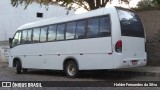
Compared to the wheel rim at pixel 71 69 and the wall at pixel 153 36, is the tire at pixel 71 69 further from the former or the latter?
the wall at pixel 153 36

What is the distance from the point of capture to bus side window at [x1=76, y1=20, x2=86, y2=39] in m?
14.6

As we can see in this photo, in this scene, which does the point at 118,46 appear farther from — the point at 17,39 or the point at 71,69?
the point at 17,39

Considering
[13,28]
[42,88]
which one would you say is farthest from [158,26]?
[13,28]

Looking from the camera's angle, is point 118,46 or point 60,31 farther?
point 60,31

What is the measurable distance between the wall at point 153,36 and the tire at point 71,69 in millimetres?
5017

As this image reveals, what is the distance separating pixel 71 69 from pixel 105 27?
115 inches

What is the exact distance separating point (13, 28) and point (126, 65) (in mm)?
26389

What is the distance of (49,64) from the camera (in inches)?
658

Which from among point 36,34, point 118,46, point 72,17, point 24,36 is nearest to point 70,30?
point 72,17

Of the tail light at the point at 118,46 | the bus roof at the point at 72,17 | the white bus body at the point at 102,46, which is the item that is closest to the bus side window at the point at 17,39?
the bus roof at the point at 72,17

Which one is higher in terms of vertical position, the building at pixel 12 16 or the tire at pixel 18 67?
the building at pixel 12 16

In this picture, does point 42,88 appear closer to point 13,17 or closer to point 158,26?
point 158,26

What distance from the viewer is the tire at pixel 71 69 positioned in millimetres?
15071

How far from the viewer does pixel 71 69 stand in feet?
50.6
